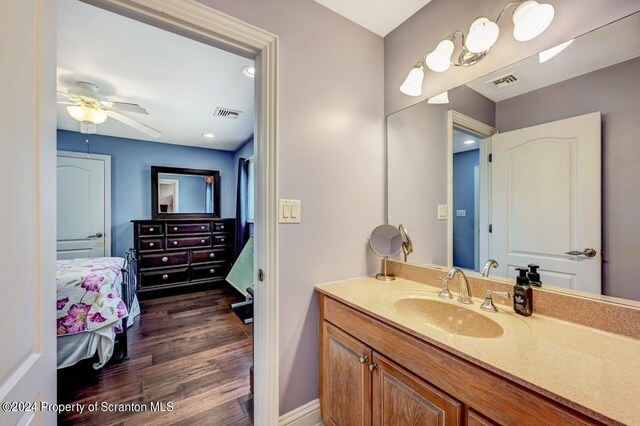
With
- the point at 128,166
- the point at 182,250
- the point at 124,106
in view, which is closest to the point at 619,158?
the point at 124,106

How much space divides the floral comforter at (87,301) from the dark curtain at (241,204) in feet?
6.78

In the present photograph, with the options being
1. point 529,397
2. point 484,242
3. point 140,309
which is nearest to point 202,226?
point 140,309

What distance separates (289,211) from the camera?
1.32 m

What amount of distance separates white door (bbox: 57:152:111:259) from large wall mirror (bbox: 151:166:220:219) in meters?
0.62

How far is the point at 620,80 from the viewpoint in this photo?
2.86ft

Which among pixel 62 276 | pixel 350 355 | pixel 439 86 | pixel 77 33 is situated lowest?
pixel 350 355

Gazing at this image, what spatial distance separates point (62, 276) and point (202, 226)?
6.94 ft

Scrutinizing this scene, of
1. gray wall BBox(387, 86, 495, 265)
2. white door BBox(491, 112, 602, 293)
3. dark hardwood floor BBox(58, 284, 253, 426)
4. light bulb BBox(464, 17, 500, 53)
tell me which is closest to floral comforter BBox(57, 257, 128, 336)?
dark hardwood floor BBox(58, 284, 253, 426)

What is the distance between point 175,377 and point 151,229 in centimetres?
253

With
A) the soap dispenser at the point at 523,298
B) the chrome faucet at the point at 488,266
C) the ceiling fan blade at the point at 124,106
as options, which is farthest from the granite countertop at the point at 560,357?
the ceiling fan blade at the point at 124,106

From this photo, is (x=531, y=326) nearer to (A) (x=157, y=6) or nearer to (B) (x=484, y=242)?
(B) (x=484, y=242)

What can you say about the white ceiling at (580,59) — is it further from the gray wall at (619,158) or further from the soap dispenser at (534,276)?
the soap dispenser at (534,276)

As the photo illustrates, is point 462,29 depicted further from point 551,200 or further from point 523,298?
point 523,298

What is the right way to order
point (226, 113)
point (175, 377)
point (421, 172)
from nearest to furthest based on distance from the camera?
point (421, 172) < point (175, 377) < point (226, 113)
